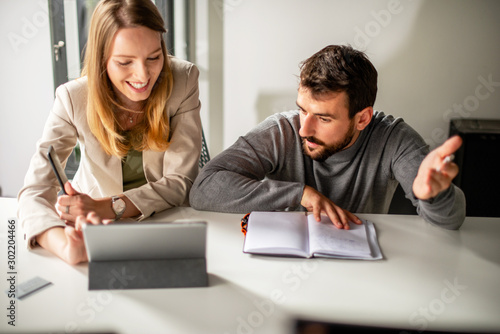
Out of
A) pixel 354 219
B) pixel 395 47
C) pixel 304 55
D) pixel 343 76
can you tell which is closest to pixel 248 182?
pixel 354 219

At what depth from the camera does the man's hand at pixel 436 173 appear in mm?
1225

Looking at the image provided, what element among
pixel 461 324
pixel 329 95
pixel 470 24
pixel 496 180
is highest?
pixel 470 24

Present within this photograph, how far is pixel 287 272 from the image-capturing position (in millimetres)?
1149

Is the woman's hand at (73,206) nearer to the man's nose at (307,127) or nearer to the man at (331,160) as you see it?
the man at (331,160)

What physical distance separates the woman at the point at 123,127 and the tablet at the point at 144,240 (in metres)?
0.27

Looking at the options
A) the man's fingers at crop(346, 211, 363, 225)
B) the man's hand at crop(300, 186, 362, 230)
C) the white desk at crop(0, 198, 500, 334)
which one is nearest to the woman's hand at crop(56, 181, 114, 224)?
the white desk at crop(0, 198, 500, 334)

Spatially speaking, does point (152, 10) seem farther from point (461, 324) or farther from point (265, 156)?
point (461, 324)

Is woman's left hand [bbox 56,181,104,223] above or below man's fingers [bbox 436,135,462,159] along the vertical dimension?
below

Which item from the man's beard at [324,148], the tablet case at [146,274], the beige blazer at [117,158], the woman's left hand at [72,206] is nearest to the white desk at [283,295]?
the tablet case at [146,274]

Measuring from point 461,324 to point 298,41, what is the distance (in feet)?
8.16

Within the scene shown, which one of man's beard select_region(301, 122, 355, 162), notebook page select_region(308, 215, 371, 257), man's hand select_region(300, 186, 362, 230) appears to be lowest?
notebook page select_region(308, 215, 371, 257)

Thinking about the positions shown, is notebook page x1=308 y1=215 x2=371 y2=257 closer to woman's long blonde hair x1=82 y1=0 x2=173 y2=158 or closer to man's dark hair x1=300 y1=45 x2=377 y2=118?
man's dark hair x1=300 y1=45 x2=377 y2=118

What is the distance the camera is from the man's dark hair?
60.0 inches

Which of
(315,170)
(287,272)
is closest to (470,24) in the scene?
(315,170)
